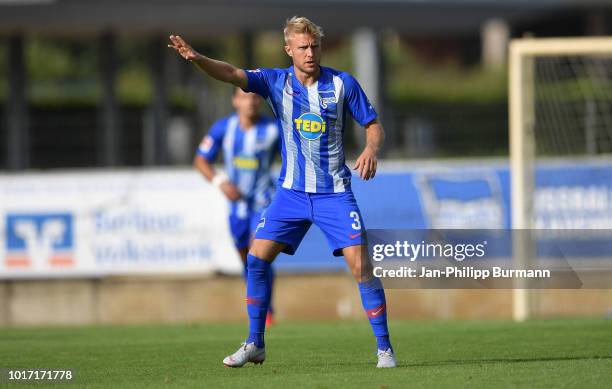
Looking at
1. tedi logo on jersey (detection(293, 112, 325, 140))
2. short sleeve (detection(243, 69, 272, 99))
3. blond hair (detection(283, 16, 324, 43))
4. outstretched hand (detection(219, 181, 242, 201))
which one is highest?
blond hair (detection(283, 16, 324, 43))

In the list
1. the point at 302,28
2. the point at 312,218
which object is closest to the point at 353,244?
the point at 312,218

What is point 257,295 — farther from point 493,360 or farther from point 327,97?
point 493,360

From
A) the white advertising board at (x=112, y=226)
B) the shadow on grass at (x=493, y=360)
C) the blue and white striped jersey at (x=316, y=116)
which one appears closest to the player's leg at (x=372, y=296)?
the shadow on grass at (x=493, y=360)

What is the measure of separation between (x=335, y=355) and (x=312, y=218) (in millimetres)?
1572

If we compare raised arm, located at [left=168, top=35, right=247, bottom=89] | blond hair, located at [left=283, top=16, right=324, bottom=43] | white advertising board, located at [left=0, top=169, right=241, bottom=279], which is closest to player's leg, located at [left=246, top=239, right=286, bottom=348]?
raised arm, located at [left=168, top=35, right=247, bottom=89]

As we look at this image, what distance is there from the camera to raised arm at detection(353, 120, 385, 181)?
8.23 meters

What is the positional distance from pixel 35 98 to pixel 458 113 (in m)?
14.4

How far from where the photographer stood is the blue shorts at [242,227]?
43.9ft

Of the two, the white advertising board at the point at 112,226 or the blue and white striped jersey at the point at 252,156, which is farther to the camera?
the white advertising board at the point at 112,226

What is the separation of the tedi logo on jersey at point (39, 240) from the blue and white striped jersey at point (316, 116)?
8965 mm

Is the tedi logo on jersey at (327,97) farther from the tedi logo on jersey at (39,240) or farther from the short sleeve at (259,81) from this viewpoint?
the tedi logo on jersey at (39,240)

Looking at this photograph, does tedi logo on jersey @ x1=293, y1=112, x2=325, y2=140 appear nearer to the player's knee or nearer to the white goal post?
the player's knee

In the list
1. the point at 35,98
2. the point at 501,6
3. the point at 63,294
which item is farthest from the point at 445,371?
the point at 35,98

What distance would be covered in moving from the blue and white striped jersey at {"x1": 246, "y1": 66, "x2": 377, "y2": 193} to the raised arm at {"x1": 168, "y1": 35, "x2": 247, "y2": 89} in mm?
178
